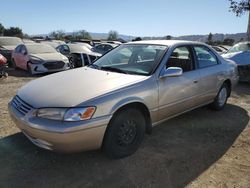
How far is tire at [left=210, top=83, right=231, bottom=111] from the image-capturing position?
18.8ft

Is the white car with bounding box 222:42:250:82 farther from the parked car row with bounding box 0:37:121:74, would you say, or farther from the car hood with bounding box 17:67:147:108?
the car hood with bounding box 17:67:147:108

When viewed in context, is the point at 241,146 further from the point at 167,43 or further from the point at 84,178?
the point at 84,178

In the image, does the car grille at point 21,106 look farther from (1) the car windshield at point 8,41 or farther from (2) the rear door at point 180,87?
(1) the car windshield at point 8,41

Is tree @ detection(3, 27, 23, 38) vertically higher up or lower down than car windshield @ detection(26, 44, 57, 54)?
higher up

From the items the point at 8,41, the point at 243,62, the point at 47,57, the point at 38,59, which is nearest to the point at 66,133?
the point at 243,62

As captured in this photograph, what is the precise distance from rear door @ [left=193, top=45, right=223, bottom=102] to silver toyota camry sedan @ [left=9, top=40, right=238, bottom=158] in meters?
0.02

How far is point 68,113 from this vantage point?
3049 millimetres

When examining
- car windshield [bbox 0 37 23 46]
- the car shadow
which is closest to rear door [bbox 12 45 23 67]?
car windshield [bbox 0 37 23 46]

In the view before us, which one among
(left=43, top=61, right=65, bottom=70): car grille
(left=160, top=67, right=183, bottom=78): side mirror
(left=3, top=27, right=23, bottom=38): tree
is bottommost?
(left=43, top=61, right=65, bottom=70): car grille

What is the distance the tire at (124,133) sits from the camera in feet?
11.0

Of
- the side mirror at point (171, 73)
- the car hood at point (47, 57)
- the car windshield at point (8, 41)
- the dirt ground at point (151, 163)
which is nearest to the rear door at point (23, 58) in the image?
the car hood at point (47, 57)

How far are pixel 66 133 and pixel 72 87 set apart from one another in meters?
0.77

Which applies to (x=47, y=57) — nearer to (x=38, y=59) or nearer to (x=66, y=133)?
(x=38, y=59)

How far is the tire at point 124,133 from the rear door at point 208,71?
1750mm
